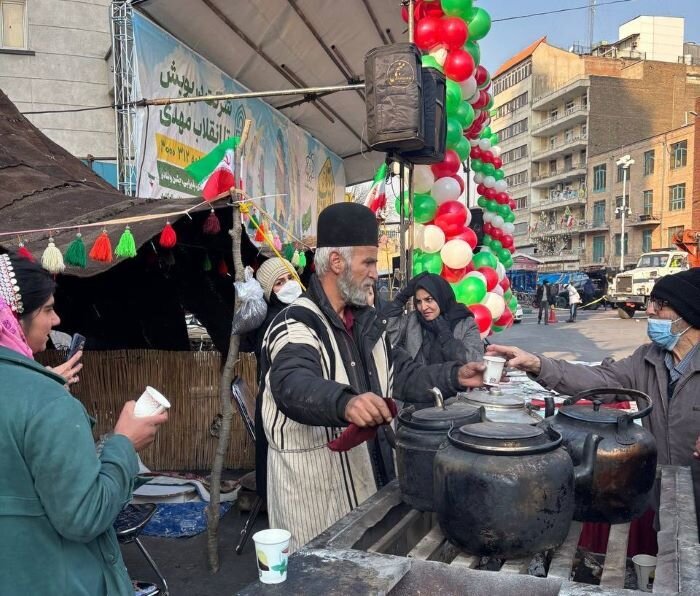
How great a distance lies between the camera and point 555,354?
13.0m

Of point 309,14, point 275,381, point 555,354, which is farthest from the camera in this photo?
point 555,354

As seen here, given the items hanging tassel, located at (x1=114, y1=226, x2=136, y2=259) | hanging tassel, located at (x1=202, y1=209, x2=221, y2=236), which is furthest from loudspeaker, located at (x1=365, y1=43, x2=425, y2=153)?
hanging tassel, located at (x1=114, y1=226, x2=136, y2=259)

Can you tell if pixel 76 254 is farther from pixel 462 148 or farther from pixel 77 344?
pixel 462 148

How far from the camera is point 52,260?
358 cm

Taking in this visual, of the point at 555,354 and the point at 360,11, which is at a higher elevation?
the point at 360,11

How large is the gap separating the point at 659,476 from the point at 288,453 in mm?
1368

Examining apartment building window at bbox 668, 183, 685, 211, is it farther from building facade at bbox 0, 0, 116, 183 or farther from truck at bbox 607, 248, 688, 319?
building facade at bbox 0, 0, 116, 183

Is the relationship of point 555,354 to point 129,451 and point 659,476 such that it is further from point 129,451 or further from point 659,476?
point 129,451

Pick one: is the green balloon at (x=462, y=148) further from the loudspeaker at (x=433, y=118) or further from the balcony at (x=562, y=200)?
the balcony at (x=562, y=200)

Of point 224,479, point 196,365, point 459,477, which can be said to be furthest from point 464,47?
point 459,477

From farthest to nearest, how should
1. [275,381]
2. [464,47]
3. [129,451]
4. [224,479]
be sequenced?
1. [464,47]
2. [224,479]
3. [275,381]
4. [129,451]

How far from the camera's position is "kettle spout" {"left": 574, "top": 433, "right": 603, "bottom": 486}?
164cm

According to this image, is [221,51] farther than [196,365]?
Yes

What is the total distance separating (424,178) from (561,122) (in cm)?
4931
